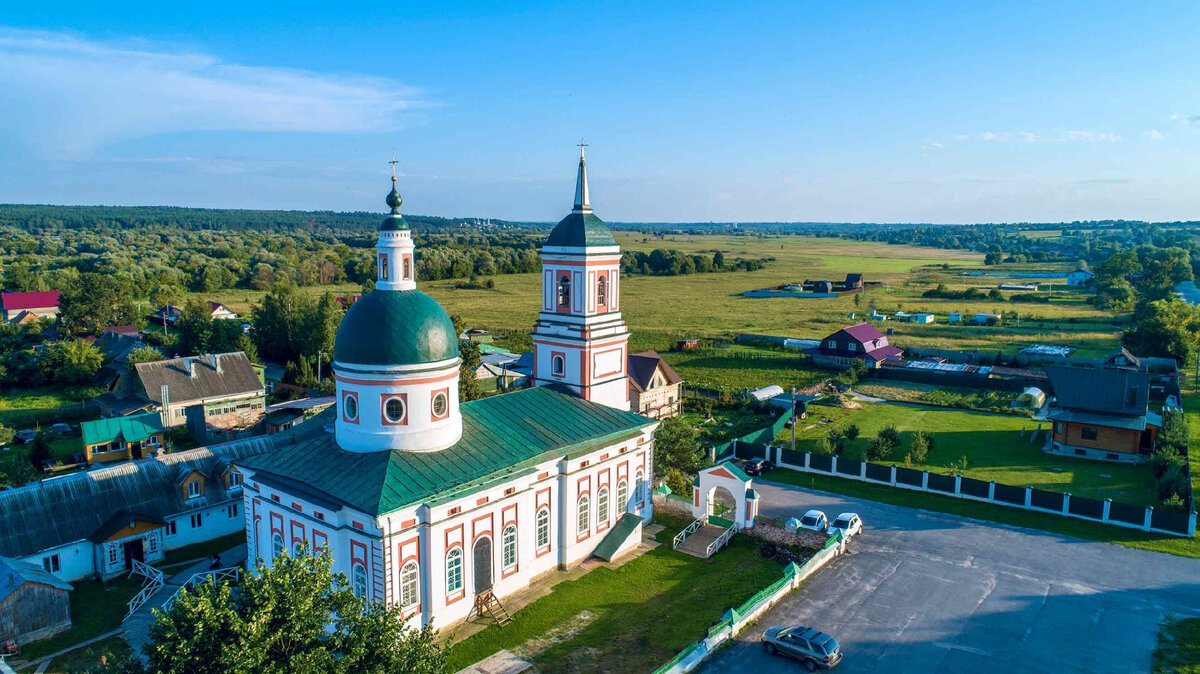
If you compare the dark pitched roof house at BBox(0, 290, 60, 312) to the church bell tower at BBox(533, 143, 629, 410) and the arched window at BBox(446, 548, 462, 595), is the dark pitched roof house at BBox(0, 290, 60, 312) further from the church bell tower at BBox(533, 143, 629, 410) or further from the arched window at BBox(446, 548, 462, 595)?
the arched window at BBox(446, 548, 462, 595)

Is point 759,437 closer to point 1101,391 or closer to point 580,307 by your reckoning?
point 580,307

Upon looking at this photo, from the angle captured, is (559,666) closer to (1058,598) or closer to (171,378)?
(1058,598)

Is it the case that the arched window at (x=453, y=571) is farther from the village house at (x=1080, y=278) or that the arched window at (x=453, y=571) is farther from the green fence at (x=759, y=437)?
the village house at (x=1080, y=278)

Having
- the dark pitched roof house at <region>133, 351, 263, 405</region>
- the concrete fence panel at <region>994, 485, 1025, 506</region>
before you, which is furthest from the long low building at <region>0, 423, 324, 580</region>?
the concrete fence panel at <region>994, 485, 1025, 506</region>

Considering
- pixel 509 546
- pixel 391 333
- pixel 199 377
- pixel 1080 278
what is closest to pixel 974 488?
pixel 509 546

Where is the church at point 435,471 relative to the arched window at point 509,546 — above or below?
above

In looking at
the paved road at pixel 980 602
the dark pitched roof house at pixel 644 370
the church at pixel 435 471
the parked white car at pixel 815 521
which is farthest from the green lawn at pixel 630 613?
the dark pitched roof house at pixel 644 370
